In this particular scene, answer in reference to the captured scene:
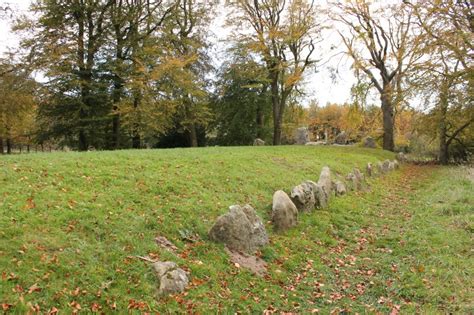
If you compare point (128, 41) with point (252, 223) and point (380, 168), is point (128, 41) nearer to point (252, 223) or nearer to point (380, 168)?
point (380, 168)

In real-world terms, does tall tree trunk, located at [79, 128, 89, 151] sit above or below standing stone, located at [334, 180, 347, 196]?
above

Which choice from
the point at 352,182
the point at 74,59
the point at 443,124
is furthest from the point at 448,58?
the point at 74,59

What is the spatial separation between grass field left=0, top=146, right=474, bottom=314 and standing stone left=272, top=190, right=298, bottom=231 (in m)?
0.27

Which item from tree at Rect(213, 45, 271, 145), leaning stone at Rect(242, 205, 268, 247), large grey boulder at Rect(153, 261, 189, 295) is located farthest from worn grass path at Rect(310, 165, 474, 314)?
tree at Rect(213, 45, 271, 145)

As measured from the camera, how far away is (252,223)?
6945 millimetres

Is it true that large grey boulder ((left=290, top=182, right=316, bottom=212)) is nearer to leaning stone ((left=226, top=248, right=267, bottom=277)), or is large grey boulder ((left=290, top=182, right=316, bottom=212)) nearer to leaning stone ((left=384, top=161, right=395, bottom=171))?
leaning stone ((left=226, top=248, right=267, bottom=277))

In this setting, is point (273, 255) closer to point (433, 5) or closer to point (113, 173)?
point (113, 173)

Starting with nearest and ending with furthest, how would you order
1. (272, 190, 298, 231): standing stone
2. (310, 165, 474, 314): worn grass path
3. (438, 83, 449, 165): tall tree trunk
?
(310, 165, 474, 314): worn grass path → (272, 190, 298, 231): standing stone → (438, 83, 449, 165): tall tree trunk

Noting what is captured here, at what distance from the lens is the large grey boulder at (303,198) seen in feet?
29.6


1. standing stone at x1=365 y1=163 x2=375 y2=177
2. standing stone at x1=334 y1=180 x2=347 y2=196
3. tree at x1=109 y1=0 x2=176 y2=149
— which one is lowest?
standing stone at x1=334 y1=180 x2=347 y2=196

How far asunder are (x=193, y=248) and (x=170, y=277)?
3.98 feet

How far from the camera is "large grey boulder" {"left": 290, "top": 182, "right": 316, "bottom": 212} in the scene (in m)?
9.01

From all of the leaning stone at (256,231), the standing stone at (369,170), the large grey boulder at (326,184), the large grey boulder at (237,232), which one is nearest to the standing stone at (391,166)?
the standing stone at (369,170)

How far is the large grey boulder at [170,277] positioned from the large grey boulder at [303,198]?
15.1 ft
